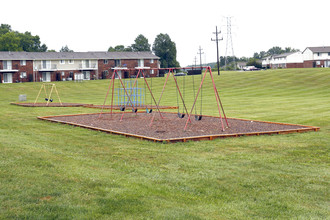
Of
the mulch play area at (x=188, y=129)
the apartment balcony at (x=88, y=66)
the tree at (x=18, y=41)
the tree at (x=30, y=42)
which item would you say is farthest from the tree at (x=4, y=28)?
the mulch play area at (x=188, y=129)

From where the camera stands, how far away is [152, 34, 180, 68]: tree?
394ft

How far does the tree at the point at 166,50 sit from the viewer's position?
394 ft

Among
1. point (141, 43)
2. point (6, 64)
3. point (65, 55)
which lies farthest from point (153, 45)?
point (6, 64)

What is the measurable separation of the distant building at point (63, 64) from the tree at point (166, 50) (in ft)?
75.4

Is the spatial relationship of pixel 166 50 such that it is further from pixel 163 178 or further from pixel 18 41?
pixel 163 178

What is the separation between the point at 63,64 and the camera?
8594 centimetres

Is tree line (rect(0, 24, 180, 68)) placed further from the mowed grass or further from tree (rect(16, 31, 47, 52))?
Answer: the mowed grass

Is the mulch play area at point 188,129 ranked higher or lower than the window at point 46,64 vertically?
lower

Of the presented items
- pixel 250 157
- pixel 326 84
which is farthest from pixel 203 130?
pixel 326 84

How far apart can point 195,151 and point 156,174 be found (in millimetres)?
3166

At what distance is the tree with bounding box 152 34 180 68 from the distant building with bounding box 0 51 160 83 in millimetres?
22975

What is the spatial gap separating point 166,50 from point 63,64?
42228 millimetres

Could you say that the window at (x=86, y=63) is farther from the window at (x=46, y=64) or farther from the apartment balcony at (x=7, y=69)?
the apartment balcony at (x=7, y=69)

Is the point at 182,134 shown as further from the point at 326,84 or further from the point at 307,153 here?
the point at 326,84
